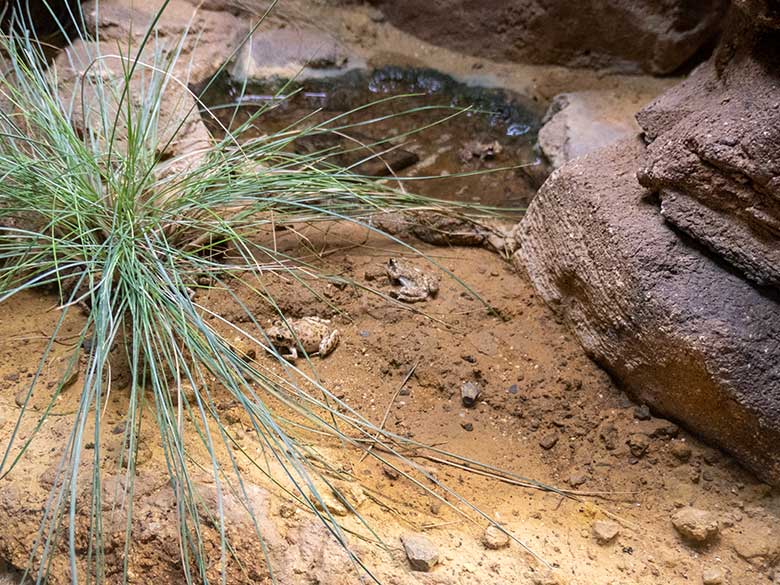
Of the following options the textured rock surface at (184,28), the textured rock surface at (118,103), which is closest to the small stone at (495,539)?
the textured rock surface at (118,103)

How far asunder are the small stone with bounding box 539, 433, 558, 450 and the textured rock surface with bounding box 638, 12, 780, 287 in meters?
0.56

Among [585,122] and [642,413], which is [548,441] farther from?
[585,122]

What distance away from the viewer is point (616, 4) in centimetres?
292

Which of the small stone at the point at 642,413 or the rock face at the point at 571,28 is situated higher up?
the rock face at the point at 571,28

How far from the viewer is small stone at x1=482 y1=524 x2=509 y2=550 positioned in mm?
1455

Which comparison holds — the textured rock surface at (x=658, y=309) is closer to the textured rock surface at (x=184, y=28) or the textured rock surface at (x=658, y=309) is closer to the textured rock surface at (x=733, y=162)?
the textured rock surface at (x=733, y=162)

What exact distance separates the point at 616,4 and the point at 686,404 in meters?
1.83

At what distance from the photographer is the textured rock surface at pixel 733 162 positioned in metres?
1.52

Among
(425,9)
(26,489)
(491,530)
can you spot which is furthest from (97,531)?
(425,9)

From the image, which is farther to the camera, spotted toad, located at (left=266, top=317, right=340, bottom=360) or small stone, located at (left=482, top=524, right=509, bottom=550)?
spotted toad, located at (left=266, top=317, right=340, bottom=360)

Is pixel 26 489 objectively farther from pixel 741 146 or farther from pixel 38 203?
pixel 741 146

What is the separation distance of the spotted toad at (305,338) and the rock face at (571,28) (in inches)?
70.1

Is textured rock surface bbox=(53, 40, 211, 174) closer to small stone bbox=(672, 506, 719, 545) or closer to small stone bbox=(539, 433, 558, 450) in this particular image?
small stone bbox=(539, 433, 558, 450)

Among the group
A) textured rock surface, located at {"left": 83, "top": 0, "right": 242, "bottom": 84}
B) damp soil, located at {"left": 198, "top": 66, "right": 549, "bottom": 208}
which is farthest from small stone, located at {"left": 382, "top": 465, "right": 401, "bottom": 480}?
textured rock surface, located at {"left": 83, "top": 0, "right": 242, "bottom": 84}
